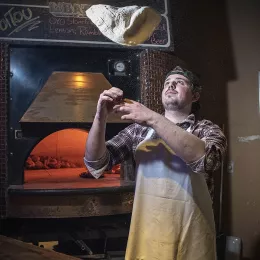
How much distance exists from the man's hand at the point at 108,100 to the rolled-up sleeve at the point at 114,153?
0.26 meters

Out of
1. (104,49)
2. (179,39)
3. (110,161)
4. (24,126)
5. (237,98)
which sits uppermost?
(179,39)

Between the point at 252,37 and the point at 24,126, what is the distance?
3124mm

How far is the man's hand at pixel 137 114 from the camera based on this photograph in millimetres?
1592

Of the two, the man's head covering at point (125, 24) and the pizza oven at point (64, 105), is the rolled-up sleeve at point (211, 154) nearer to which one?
the man's head covering at point (125, 24)

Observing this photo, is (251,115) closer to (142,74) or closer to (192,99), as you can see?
(142,74)

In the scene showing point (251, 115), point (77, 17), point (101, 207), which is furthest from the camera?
point (251, 115)

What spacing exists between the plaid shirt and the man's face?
0.10m

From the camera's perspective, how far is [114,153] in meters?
1.95

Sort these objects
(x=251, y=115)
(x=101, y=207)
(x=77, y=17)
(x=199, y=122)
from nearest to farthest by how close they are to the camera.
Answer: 1. (x=199, y=122)
2. (x=101, y=207)
3. (x=77, y=17)
4. (x=251, y=115)

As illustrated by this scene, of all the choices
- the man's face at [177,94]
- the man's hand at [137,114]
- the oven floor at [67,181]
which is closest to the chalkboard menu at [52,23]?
the oven floor at [67,181]

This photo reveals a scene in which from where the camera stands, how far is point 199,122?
1.91 meters

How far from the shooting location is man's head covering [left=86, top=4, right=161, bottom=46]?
261cm

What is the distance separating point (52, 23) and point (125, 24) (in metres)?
1.17

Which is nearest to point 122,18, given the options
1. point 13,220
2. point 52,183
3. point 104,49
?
point 104,49
